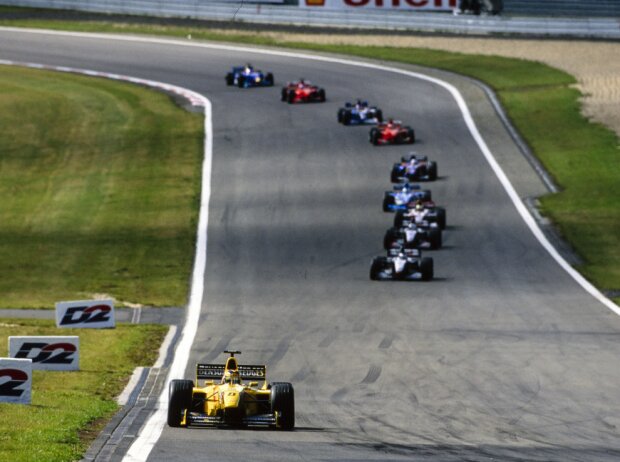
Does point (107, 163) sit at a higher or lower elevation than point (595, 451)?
lower

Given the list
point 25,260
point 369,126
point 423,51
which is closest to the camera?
point 25,260

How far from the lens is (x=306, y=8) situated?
76.2 metres

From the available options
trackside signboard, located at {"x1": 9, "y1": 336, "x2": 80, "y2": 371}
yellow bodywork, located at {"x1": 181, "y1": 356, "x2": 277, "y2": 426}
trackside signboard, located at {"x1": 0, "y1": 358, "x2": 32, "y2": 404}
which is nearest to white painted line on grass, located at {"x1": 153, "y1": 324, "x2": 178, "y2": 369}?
trackside signboard, located at {"x1": 9, "y1": 336, "x2": 80, "y2": 371}

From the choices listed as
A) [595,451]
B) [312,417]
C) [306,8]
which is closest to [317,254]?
[312,417]

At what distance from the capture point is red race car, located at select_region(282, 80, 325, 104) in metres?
59.8

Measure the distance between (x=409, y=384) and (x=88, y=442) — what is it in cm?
692

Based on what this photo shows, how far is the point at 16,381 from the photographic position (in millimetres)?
19531

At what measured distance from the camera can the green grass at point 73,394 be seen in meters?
16.3

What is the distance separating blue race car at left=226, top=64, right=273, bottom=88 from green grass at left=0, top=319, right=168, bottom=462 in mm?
34911

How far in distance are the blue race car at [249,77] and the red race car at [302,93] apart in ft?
10.1

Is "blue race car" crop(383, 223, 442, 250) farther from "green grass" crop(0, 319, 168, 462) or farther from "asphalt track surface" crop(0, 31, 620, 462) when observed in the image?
"green grass" crop(0, 319, 168, 462)

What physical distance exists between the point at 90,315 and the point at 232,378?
1046 cm

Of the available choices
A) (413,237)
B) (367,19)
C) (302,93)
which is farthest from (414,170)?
(367,19)

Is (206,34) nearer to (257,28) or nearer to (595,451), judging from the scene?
(257,28)
